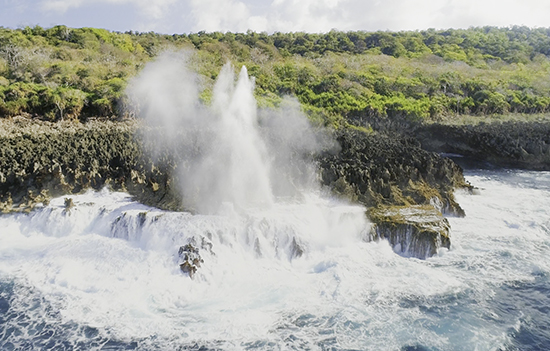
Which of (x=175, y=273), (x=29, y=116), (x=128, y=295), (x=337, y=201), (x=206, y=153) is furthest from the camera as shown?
(x=29, y=116)

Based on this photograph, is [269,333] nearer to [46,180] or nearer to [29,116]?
[46,180]

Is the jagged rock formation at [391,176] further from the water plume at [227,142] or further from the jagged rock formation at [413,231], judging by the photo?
the water plume at [227,142]

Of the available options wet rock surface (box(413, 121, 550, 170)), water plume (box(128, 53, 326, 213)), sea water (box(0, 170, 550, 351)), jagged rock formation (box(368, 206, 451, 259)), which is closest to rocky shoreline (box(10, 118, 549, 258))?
jagged rock formation (box(368, 206, 451, 259))

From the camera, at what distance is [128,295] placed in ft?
43.1

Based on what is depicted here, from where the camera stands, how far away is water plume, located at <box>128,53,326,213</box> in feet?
61.6

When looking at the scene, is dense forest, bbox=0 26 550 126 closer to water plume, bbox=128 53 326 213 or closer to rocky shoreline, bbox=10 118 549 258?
water plume, bbox=128 53 326 213

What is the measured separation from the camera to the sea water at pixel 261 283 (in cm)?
1126

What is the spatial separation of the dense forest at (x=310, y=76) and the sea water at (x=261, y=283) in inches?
665

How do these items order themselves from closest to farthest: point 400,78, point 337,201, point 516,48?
point 337,201, point 400,78, point 516,48

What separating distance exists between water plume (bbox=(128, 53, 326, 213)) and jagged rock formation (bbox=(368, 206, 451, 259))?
4.50 m

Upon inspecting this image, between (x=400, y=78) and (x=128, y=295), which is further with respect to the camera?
(x=400, y=78)

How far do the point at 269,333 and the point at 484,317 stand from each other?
253 inches

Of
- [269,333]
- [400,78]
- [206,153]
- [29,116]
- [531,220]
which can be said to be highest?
[400,78]

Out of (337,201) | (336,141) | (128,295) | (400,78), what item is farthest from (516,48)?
(128,295)
